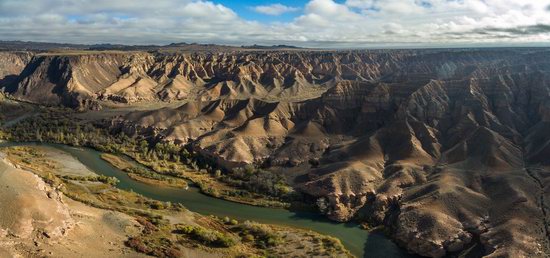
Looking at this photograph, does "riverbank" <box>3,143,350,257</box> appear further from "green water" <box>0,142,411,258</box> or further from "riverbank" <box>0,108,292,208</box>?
"riverbank" <box>0,108,292,208</box>

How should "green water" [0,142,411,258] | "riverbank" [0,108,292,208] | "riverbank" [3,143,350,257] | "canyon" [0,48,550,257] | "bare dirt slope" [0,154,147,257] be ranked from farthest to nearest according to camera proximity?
1. "riverbank" [0,108,292,208]
2. "canyon" [0,48,550,257]
3. "green water" [0,142,411,258]
4. "riverbank" [3,143,350,257]
5. "bare dirt slope" [0,154,147,257]

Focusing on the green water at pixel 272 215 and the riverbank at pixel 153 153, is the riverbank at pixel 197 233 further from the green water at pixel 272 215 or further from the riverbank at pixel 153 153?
the riverbank at pixel 153 153

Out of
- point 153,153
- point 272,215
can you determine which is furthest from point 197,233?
point 153,153

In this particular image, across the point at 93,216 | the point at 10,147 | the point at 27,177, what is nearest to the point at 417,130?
the point at 93,216

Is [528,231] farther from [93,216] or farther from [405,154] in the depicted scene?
[93,216]

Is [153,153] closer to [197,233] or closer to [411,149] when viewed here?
[197,233]

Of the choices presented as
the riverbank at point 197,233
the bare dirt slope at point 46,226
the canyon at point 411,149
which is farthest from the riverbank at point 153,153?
the bare dirt slope at point 46,226

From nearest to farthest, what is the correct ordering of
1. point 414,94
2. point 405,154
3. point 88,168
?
→ point 405,154, point 88,168, point 414,94

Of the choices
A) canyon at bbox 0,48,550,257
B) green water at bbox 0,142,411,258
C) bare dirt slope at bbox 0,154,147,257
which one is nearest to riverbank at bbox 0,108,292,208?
green water at bbox 0,142,411,258

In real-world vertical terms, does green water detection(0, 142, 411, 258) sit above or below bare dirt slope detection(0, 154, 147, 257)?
below
